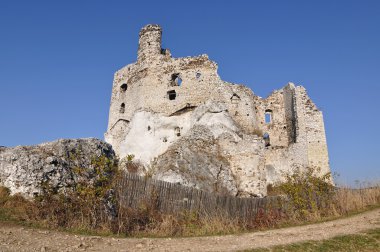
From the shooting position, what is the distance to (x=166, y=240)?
7.65 meters

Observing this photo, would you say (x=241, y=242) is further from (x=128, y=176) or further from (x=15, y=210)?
(x=15, y=210)

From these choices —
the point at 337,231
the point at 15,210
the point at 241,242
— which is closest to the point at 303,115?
the point at 337,231

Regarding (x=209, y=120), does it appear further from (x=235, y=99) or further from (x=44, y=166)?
(x=44, y=166)

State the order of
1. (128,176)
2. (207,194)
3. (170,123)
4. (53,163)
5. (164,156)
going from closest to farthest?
1. (53,163)
2. (128,176)
3. (207,194)
4. (164,156)
5. (170,123)

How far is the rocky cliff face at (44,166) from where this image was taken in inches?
340

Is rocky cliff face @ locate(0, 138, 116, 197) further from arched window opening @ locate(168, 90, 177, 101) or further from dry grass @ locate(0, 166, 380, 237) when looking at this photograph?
arched window opening @ locate(168, 90, 177, 101)

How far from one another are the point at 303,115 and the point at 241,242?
1609 centimetres

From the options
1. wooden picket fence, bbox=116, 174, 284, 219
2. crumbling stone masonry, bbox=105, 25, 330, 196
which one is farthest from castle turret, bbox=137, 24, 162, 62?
wooden picket fence, bbox=116, 174, 284, 219

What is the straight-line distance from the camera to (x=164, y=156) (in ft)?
53.1

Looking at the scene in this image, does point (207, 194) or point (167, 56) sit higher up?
point (167, 56)

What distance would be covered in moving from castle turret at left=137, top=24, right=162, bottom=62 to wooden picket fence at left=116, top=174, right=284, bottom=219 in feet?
43.3

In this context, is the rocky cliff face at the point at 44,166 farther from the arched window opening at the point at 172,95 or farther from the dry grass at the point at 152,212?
the arched window opening at the point at 172,95

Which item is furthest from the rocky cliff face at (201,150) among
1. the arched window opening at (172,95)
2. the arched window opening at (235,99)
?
the arched window opening at (172,95)

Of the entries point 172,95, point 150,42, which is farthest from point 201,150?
point 150,42
